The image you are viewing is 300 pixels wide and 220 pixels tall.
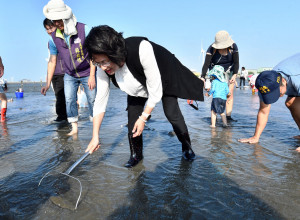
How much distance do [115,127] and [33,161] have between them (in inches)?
81.3

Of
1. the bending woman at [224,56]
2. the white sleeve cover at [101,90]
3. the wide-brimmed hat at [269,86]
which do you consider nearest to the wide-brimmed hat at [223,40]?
the bending woman at [224,56]

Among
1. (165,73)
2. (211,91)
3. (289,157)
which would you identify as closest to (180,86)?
(165,73)

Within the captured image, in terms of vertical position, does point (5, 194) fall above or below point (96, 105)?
below

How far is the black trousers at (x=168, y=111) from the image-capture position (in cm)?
256

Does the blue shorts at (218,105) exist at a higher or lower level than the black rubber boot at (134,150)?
higher

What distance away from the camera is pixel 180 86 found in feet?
8.20

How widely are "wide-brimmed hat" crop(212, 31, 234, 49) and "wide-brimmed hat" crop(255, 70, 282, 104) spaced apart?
2101mm

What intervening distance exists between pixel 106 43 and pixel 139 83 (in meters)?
0.56

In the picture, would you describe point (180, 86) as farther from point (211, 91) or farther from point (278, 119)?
point (278, 119)

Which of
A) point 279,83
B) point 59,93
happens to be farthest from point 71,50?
point 279,83

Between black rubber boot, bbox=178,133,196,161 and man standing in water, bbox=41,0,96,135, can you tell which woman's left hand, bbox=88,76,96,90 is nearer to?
man standing in water, bbox=41,0,96,135

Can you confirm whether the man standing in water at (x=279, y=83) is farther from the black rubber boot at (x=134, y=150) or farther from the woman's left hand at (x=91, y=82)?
the woman's left hand at (x=91, y=82)

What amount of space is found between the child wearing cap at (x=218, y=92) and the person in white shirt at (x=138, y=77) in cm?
202

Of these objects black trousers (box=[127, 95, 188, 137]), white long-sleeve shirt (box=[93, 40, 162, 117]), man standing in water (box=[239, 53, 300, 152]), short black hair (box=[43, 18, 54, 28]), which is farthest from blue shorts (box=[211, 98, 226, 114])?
short black hair (box=[43, 18, 54, 28])
